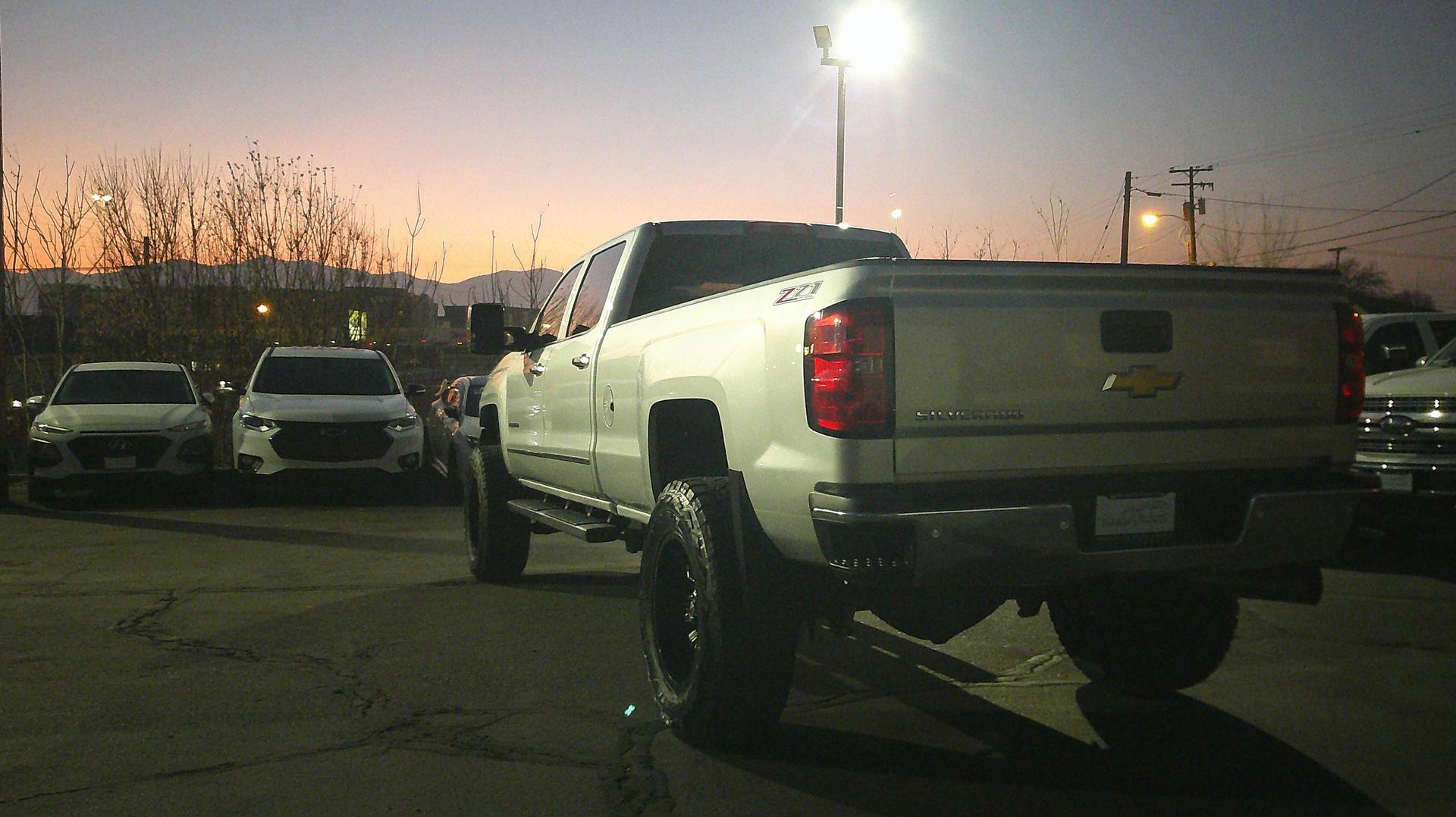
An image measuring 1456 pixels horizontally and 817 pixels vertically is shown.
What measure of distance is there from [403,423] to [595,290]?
8156 millimetres

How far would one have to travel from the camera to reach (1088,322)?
4016mm

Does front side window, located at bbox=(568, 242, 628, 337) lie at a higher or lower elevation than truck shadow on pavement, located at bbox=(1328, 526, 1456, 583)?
higher

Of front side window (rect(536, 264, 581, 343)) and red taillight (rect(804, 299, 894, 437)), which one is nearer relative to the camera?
red taillight (rect(804, 299, 894, 437))

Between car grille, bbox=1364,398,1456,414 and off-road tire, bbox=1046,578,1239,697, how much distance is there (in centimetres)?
429

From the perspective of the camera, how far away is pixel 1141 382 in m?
4.06

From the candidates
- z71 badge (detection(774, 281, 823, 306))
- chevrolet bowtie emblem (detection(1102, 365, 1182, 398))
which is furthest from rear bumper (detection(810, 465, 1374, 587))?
z71 badge (detection(774, 281, 823, 306))

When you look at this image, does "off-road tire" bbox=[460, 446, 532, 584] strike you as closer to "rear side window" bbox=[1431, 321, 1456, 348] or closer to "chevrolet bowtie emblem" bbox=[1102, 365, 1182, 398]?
"chevrolet bowtie emblem" bbox=[1102, 365, 1182, 398]

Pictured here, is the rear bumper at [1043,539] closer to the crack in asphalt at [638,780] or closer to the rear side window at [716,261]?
the crack in asphalt at [638,780]

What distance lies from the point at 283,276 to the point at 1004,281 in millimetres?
21041

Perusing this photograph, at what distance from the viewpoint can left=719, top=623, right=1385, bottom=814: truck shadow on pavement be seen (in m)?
3.94

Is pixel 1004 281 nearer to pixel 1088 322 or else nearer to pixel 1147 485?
pixel 1088 322

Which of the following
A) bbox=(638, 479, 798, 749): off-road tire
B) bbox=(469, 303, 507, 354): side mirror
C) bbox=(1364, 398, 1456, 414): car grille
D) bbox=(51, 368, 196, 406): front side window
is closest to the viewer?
bbox=(638, 479, 798, 749): off-road tire

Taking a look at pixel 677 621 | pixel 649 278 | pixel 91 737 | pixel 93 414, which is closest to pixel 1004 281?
pixel 677 621

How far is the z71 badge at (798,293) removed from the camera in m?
3.96
